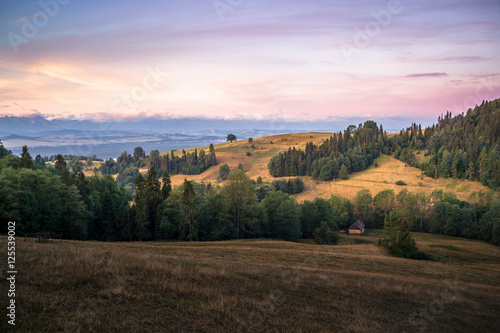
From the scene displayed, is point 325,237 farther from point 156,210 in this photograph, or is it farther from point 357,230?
point 156,210

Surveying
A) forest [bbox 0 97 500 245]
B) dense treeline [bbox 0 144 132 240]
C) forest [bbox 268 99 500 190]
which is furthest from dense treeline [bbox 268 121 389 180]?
dense treeline [bbox 0 144 132 240]

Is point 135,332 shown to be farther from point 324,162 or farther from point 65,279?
point 324,162

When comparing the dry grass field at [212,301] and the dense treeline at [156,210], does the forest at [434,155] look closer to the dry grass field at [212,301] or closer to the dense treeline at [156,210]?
the dense treeline at [156,210]

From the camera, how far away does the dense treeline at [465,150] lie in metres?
140

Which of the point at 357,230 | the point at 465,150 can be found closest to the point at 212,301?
the point at 357,230

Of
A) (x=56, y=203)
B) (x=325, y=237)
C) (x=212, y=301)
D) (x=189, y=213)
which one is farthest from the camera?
(x=325, y=237)

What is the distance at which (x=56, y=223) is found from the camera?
45500 mm

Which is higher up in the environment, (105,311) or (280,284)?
(105,311)

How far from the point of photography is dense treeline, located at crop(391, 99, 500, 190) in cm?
14025

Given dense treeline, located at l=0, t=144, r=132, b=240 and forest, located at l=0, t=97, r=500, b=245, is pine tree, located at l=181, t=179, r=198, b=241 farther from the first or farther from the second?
dense treeline, located at l=0, t=144, r=132, b=240

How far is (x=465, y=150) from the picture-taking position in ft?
531

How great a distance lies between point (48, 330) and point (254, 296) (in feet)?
28.0

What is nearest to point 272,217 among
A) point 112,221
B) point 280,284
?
point 112,221

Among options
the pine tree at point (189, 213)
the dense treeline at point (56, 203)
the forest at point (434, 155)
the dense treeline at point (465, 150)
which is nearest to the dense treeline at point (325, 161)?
the forest at point (434, 155)
